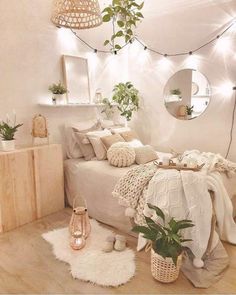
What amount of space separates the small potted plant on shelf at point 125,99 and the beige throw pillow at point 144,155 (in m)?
1.01

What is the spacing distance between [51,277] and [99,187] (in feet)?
3.50

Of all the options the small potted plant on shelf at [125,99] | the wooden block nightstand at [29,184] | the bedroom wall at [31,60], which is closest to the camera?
the wooden block nightstand at [29,184]

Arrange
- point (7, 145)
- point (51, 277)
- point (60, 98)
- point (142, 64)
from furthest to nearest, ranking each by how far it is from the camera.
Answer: point (142, 64)
point (60, 98)
point (7, 145)
point (51, 277)

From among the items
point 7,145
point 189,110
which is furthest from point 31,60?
point 189,110

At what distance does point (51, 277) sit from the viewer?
1906mm

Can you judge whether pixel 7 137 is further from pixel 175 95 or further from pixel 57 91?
pixel 175 95

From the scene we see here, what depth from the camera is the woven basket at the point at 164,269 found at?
1.81 meters

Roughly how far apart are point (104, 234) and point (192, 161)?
45.0 inches

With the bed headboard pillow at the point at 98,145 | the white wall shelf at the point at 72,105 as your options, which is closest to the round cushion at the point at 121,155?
the bed headboard pillow at the point at 98,145

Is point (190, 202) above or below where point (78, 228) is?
above

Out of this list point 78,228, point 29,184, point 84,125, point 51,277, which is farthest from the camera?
point 84,125

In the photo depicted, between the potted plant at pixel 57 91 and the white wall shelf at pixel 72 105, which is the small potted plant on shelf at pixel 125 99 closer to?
the white wall shelf at pixel 72 105

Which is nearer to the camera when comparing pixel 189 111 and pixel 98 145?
pixel 98 145

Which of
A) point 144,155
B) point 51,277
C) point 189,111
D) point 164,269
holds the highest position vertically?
point 189,111
